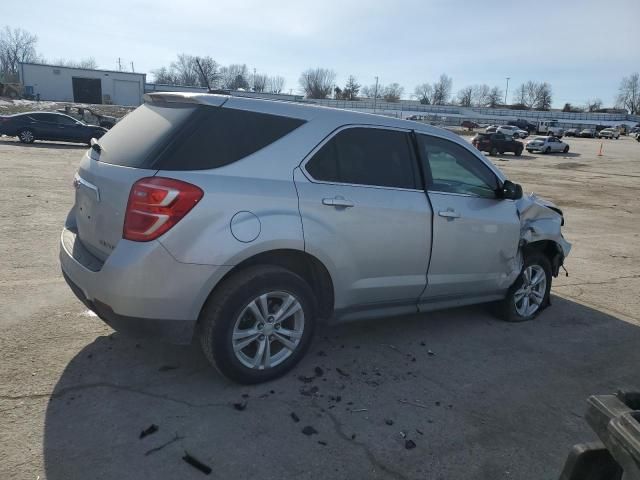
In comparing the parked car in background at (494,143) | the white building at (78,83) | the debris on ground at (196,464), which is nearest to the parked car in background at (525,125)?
the parked car in background at (494,143)

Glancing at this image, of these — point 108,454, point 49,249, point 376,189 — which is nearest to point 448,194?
point 376,189

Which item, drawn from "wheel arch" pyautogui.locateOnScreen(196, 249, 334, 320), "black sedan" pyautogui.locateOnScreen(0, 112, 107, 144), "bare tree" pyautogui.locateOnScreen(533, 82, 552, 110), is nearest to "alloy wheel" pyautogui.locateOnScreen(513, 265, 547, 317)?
"wheel arch" pyautogui.locateOnScreen(196, 249, 334, 320)

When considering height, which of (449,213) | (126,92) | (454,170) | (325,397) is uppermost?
(126,92)

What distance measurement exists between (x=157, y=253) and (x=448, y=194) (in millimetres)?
2415

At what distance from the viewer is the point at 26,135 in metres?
22.1

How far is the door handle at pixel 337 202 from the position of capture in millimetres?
3506

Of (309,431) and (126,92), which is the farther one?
(126,92)

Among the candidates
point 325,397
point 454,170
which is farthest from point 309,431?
point 454,170

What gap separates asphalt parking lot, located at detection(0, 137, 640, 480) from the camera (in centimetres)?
277

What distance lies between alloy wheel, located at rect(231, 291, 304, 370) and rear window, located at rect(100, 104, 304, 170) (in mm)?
965

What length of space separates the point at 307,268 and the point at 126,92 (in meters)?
79.2

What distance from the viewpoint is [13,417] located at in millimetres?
2971

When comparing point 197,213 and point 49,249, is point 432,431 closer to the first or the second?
point 197,213

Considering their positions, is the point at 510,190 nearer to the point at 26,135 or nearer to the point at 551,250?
the point at 551,250
